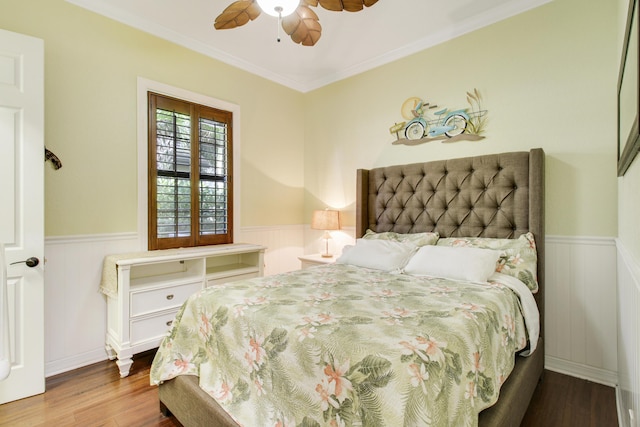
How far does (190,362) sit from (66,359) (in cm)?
140

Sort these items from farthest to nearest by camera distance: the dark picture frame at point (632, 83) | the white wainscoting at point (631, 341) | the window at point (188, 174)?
the window at point (188, 174) → the white wainscoting at point (631, 341) → the dark picture frame at point (632, 83)

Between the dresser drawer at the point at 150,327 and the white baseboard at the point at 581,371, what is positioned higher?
the dresser drawer at the point at 150,327

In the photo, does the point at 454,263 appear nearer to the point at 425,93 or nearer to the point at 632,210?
the point at 632,210

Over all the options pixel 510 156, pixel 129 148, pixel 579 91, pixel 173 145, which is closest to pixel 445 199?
pixel 510 156

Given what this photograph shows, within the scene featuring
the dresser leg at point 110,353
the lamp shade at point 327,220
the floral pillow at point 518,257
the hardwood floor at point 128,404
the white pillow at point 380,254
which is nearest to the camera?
the hardwood floor at point 128,404

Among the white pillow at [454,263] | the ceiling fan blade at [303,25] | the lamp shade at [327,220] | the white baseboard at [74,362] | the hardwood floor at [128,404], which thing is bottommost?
the hardwood floor at [128,404]

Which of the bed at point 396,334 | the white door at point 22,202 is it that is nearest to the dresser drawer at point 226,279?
the bed at point 396,334

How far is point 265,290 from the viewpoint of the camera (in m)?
1.81

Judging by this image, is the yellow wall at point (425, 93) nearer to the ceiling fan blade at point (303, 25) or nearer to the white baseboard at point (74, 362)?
the white baseboard at point (74, 362)

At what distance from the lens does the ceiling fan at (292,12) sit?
176 centimetres

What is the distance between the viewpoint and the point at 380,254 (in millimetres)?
2521

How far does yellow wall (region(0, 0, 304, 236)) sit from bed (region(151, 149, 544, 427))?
1358mm

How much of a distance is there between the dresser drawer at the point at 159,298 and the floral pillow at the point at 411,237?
5.35 ft

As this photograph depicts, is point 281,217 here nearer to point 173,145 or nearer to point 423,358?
point 173,145
